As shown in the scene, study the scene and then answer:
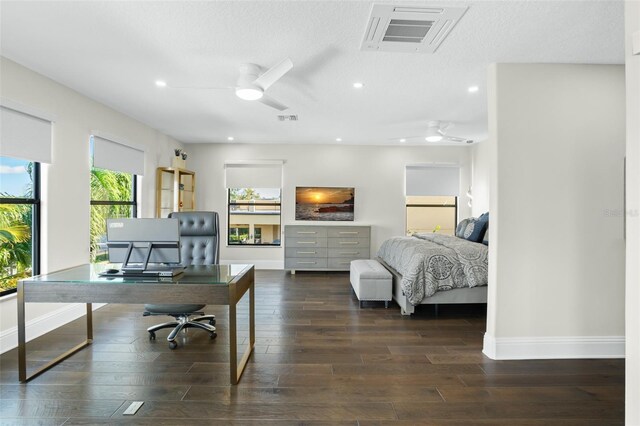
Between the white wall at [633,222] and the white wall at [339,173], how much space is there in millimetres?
5019

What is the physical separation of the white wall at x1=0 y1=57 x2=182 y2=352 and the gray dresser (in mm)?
3239

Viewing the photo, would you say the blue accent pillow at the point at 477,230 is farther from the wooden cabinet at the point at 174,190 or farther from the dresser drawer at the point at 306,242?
the wooden cabinet at the point at 174,190

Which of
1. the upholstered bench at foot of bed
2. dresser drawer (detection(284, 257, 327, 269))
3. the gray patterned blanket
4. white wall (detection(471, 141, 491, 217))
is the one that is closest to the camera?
the gray patterned blanket

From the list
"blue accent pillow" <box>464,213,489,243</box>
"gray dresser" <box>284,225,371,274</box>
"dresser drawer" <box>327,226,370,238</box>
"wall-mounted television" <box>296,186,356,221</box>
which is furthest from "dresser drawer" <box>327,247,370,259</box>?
"blue accent pillow" <box>464,213,489,243</box>

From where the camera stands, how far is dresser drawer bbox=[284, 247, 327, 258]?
6102 mm

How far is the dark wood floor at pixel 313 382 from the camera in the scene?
1.93 meters

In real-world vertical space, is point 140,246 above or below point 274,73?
below

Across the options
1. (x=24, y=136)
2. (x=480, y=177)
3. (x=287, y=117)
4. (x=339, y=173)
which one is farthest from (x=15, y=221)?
(x=480, y=177)

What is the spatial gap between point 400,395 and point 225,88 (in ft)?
10.5

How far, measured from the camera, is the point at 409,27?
2188 millimetres

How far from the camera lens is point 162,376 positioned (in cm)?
236

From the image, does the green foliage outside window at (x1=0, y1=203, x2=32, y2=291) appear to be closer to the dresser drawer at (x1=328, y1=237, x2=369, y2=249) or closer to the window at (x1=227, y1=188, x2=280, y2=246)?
the window at (x1=227, y1=188, x2=280, y2=246)

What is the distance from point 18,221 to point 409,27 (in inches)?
151

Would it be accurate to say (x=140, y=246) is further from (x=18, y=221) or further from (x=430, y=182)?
(x=430, y=182)
